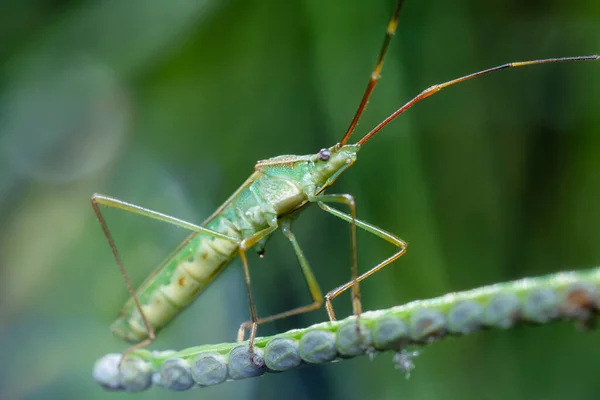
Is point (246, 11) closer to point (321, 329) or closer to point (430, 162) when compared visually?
point (430, 162)

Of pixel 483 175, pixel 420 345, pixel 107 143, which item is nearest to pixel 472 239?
pixel 483 175

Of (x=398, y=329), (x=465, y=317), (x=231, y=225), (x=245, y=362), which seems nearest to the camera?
(x=465, y=317)

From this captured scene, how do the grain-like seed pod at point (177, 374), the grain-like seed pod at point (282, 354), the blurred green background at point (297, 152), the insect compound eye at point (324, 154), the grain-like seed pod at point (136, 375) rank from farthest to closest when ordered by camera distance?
1. the blurred green background at point (297, 152)
2. the insect compound eye at point (324, 154)
3. the grain-like seed pod at point (136, 375)
4. the grain-like seed pod at point (177, 374)
5. the grain-like seed pod at point (282, 354)

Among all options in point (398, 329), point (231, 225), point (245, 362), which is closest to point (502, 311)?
point (398, 329)

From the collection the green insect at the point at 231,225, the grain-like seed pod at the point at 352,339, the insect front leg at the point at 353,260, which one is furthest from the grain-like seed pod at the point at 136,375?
the green insect at the point at 231,225

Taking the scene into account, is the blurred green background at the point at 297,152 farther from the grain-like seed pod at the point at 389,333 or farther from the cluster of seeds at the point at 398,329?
the grain-like seed pod at the point at 389,333

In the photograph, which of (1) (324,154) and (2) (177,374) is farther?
(1) (324,154)

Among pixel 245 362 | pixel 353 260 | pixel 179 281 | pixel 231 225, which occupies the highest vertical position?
pixel 231 225

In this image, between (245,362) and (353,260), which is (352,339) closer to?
(245,362)
